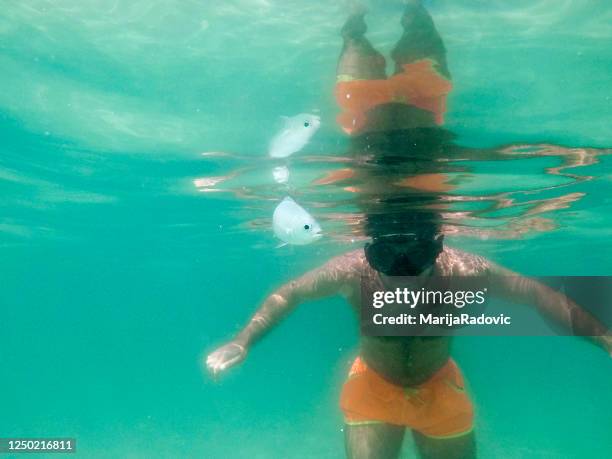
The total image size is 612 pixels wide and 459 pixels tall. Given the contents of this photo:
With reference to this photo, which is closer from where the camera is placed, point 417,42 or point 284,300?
point 284,300

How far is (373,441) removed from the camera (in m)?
6.99

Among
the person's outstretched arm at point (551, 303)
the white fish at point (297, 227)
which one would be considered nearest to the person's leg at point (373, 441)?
the person's outstretched arm at point (551, 303)

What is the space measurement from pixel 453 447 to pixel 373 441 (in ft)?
3.68

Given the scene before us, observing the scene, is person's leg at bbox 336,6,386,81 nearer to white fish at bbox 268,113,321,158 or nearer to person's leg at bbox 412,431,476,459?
white fish at bbox 268,113,321,158

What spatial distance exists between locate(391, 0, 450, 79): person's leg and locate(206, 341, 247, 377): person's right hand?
4963 mm

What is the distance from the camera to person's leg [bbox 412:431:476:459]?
6.79m

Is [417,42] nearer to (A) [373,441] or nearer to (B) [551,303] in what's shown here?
(B) [551,303]

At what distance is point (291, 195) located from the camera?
1544 centimetres

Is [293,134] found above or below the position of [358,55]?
above

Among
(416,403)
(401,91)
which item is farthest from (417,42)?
(416,403)

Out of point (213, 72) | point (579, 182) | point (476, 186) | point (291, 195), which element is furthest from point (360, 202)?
point (213, 72)

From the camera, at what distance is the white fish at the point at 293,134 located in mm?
9984

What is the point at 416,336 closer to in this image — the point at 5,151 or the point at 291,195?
the point at 291,195

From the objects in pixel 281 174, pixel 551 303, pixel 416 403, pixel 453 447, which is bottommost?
pixel 453 447
